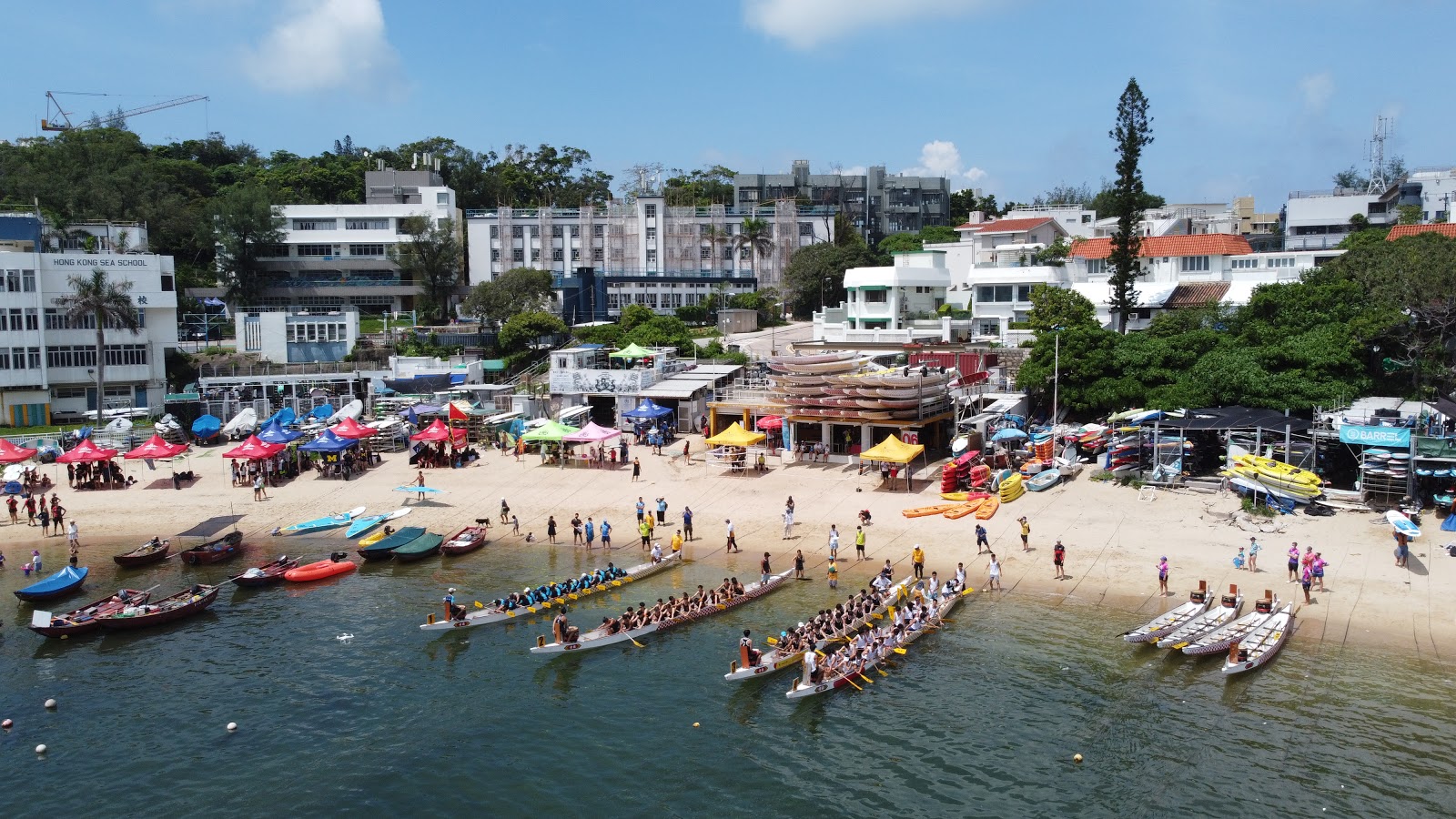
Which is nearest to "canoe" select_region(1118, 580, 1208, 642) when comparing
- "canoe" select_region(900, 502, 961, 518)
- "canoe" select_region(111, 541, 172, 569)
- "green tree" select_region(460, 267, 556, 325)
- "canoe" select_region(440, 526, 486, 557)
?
"canoe" select_region(900, 502, 961, 518)

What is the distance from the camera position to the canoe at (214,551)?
135 feet

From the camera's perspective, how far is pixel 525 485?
167ft

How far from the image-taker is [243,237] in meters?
101

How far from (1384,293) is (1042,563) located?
31713 mm

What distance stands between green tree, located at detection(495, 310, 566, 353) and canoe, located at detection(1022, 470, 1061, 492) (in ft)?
155

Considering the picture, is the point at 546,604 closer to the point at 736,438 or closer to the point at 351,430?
the point at 736,438

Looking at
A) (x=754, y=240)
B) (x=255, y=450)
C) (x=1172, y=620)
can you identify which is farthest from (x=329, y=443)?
(x=754, y=240)

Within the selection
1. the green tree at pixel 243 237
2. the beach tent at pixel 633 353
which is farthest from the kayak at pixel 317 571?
the green tree at pixel 243 237

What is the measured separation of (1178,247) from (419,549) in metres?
60.0

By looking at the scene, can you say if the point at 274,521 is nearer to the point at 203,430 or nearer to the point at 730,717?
the point at 203,430

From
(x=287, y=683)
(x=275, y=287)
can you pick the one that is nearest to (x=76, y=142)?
(x=275, y=287)

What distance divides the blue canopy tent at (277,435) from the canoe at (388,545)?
47.8ft

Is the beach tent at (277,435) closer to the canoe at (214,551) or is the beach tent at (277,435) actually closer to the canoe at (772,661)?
the canoe at (214,551)

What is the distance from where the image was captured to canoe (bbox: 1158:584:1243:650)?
30.3 m
